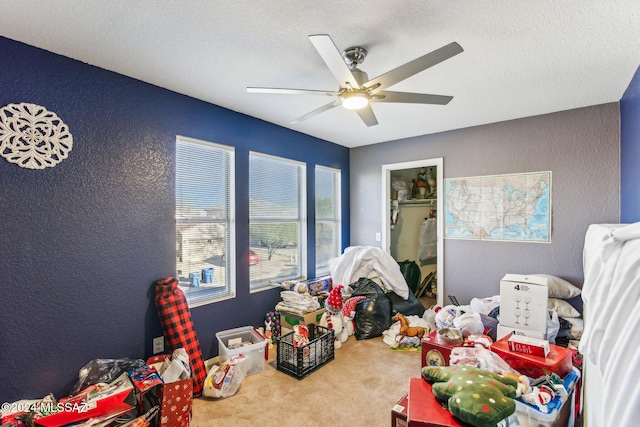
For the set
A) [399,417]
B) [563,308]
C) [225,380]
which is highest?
[563,308]

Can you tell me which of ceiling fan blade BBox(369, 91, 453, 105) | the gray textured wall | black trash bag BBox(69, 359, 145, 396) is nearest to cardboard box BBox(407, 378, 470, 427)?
ceiling fan blade BBox(369, 91, 453, 105)

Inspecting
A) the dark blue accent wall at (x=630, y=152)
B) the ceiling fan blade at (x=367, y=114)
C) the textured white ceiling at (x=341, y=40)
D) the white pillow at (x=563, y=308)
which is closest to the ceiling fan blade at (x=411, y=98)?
the ceiling fan blade at (x=367, y=114)

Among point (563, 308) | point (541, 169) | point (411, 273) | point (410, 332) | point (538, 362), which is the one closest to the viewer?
point (538, 362)

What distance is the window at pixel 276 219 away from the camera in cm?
332

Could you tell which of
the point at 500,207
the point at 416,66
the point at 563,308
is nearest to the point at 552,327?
the point at 563,308

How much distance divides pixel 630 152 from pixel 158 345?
13.7 feet

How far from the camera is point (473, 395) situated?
1.10 m

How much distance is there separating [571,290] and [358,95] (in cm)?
283

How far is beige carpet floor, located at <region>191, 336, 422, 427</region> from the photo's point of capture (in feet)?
6.70

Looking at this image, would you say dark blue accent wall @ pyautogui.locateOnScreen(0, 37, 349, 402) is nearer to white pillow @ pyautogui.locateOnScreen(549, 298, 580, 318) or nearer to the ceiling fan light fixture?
the ceiling fan light fixture

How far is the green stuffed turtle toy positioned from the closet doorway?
10.4 ft

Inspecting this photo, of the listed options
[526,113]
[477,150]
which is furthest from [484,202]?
[526,113]

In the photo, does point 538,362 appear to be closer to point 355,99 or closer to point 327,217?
point 355,99

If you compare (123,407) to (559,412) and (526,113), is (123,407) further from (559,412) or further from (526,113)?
(526,113)
